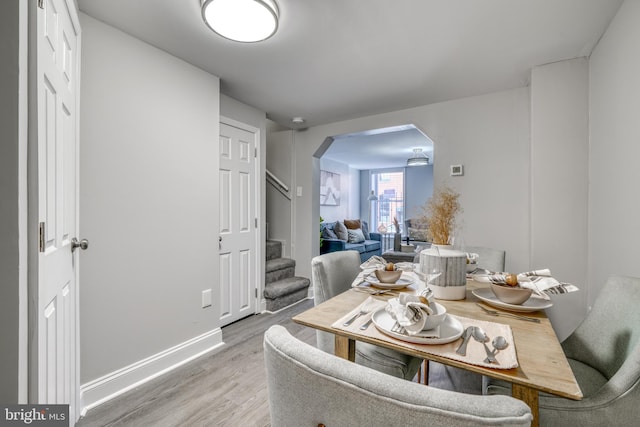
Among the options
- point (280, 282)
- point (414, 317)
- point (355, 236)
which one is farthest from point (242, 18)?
point (355, 236)

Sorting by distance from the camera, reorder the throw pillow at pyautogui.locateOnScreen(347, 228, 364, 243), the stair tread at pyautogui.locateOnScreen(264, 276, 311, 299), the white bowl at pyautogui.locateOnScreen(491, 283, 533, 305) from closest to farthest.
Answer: the white bowl at pyautogui.locateOnScreen(491, 283, 533, 305) → the stair tread at pyautogui.locateOnScreen(264, 276, 311, 299) → the throw pillow at pyautogui.locateOnScreen(347, 228, 364, 243)

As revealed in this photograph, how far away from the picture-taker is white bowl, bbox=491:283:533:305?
1.14 meters

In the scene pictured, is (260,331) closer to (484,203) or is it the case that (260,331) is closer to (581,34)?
(484,203)

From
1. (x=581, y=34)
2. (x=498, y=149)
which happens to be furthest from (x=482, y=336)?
(x=498, y=149)

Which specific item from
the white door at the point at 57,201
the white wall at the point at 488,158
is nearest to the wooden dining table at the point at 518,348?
the white door at the point at 57,201

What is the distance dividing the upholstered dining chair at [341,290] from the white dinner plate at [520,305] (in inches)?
17.1

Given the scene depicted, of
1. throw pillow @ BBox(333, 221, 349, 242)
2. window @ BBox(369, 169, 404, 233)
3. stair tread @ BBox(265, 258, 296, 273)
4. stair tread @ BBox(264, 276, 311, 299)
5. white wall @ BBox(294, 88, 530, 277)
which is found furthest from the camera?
window @ BBox(369, 169, 404, 233)

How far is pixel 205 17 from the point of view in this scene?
1558 mm

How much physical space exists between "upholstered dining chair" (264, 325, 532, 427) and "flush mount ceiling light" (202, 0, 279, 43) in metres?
1.61

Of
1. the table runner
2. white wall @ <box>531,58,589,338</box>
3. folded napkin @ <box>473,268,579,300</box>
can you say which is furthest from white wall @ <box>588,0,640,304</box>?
the table runner

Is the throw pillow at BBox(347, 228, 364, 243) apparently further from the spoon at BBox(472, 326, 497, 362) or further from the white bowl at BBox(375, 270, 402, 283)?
the spoon at BBox(472, 326, 497, 362)

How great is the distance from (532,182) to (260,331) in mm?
2723

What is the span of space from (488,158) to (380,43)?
1.62m
